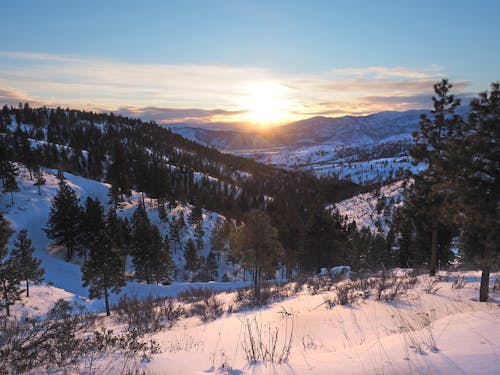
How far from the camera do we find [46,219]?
187 feet

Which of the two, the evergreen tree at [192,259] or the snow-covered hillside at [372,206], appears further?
the snow-covered hillside at [372,206]

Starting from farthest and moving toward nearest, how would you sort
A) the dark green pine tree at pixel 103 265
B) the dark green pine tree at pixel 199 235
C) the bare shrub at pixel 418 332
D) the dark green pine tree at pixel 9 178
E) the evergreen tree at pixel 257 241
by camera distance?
the dark green pine tree at pixel 199 235
the dark green pine tree at pixel 9 178
the dark green pine tree at pixel 103 265
the evergreen tree at pixel 257 241
the bare shrub at pixel 418 332

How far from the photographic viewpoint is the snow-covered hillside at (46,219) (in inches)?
1524

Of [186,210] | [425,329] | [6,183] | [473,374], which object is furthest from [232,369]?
[186,210]

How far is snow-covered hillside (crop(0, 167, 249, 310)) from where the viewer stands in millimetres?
38719

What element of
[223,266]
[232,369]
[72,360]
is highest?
[232,369]

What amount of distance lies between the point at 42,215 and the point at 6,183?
9.53 m

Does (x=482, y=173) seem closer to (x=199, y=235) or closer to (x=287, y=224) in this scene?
(x=287, y=224)

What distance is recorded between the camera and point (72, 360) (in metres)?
4.86

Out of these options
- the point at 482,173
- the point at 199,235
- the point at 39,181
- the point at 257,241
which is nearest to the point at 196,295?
the point at 257,241

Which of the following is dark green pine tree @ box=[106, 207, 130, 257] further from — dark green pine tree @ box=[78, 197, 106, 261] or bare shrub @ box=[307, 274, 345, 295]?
bare shrub @ box=[307, 274, 345, 295]

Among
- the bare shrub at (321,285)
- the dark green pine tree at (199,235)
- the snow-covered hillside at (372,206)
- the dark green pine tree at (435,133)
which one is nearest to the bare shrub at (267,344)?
the bare shrub at (321,285)

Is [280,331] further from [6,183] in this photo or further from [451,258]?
[6,183]

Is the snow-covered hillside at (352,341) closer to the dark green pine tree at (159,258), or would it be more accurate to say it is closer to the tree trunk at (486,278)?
the tree trunk at (486,278)
